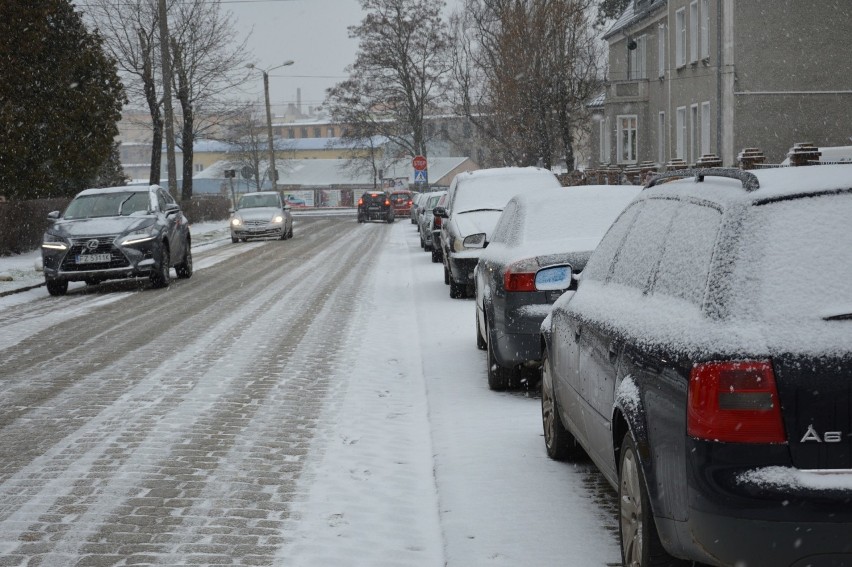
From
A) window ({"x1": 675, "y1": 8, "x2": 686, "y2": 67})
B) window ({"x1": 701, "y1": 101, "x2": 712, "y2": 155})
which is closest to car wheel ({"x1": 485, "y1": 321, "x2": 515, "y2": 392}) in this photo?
window ({"x1": 701, "y1": 101, "x2": 712, "y2": 155})

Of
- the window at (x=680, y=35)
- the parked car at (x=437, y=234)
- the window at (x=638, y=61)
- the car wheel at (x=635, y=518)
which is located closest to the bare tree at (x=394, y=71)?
the window at (x=638, y=61)

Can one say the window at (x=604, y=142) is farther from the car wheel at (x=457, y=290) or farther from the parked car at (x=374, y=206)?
the car wheel at (x=457, y=290)

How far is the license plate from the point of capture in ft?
62.2

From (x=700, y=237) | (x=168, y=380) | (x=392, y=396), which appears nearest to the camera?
(x=700, y=237)

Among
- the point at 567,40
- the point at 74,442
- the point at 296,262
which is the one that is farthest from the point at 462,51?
the point at 74,442

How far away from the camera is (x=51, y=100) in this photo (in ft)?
109

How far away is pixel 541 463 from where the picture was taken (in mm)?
6801

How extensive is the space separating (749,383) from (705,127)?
36404 millimetres

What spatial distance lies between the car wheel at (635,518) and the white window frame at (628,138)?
44.4 meters

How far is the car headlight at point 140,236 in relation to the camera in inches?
754

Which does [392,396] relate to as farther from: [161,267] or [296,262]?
[296,262]

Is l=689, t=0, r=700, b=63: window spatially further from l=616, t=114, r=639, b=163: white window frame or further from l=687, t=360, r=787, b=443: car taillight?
l=687, t=360, r=787, b=443: car taillight

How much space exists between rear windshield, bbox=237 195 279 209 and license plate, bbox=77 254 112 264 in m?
20.2

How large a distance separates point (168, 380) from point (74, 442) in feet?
7.68
